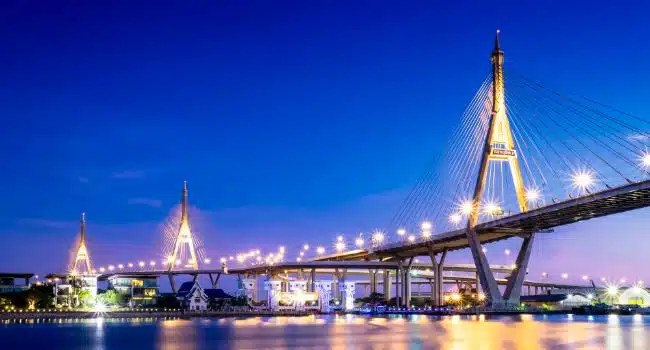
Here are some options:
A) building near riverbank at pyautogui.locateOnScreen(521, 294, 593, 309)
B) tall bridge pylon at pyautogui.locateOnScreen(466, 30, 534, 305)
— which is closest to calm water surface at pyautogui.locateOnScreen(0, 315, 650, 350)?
tall bridge pylon at pyautogui.locateOnScreen(466, 30, 534, 305)

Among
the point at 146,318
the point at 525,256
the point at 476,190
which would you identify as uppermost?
the point at 476,190

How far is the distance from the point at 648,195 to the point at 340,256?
6821 cm

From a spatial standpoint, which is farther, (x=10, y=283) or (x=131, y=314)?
(x=10, y=283)

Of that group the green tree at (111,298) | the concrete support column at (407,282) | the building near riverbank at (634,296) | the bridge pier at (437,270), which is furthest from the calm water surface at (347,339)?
the building near riverbank at (634,296)

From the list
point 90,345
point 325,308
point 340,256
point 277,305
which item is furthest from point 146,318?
point 90,345

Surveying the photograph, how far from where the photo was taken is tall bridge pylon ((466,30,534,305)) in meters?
61.3

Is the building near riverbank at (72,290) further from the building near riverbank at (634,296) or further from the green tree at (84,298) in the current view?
the building near riverbank at (634,296)

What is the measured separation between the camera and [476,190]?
204 ft

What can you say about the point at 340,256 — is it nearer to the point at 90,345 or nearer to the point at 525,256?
the point at 525,256

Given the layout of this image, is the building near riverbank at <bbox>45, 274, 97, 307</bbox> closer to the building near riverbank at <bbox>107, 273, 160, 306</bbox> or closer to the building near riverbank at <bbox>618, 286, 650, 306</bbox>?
the building near riverbank at <bbox>107, 273, 160, 306</bbox>

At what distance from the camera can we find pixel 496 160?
61.9 m

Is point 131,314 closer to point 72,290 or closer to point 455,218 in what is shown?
point 72,290

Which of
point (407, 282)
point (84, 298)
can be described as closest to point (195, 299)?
point (84, 298)

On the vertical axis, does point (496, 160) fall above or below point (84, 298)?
above
